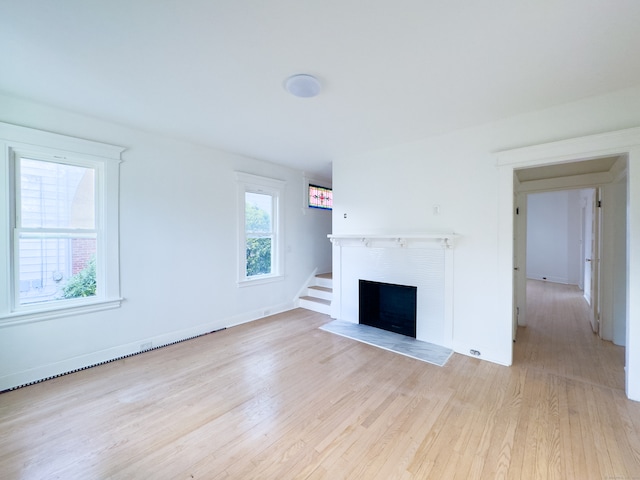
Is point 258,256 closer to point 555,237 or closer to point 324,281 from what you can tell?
point 324,281

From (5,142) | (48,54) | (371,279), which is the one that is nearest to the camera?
(48,54)

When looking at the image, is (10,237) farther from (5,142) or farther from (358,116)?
(358,116)

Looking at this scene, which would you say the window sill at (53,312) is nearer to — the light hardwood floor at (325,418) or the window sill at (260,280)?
the light hardwood floor at (325,418)

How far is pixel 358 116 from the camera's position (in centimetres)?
276

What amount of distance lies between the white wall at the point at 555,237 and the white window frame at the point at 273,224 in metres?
7.23

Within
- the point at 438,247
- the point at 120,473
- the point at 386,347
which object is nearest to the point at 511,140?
the point at 438,247

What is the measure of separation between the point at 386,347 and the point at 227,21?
3421mm

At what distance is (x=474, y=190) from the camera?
301 centimetres

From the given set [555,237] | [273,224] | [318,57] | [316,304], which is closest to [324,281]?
[316,304]

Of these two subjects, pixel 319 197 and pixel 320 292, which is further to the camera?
pixel 319 197

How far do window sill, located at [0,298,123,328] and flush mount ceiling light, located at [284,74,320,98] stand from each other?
2931mm

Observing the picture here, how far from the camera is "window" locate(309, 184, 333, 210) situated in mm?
5363

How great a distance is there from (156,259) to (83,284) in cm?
72

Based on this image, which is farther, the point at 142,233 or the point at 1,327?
the point at 142,233
